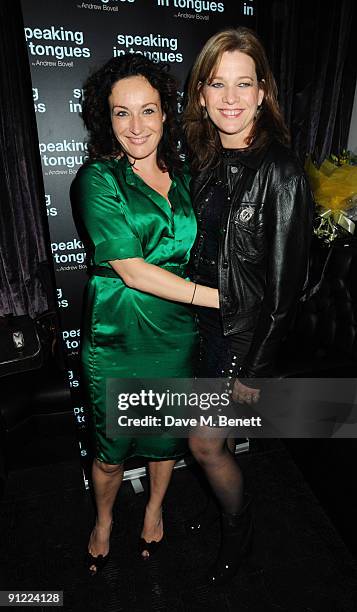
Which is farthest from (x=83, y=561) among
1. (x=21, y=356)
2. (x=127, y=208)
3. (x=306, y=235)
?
(x=306, y=235)

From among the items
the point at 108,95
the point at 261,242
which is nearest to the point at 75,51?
the point at 108,95

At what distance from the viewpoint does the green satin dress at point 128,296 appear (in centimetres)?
158

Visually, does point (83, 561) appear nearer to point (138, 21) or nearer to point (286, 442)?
point (286, 442)

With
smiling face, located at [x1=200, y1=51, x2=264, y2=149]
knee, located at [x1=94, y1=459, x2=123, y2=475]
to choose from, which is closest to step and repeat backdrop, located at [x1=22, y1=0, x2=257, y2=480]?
smiling face, located at [x1=200, y1=51, x2=264, y2=149]

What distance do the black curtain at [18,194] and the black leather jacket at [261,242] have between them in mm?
1123

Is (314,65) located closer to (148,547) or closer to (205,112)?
(205,112)

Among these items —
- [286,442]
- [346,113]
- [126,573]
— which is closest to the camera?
[126,573]

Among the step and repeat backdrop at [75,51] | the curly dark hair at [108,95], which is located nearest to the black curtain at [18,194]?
the step and repeat backdrop at [75,51]

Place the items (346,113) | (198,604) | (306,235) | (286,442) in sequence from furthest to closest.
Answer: (346,113) → (286,442) → (198,604) → (306,235)

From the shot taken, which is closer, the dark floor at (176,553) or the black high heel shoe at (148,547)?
the dark floor at (176,553)

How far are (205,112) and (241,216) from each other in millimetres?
515

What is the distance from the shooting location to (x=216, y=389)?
1869 millimetres

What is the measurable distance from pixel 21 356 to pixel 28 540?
3.59ft

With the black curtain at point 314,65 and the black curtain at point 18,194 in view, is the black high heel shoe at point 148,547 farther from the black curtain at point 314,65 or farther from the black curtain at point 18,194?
the black curtain at point 314,65
